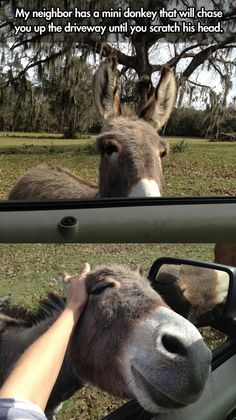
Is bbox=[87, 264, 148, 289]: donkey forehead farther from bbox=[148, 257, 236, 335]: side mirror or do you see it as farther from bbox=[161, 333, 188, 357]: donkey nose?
bbox=[161, 333, 188, 357]: donkey nose

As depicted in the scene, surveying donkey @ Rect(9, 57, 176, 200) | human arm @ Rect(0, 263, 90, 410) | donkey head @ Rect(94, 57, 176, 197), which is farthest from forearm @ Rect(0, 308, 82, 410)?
donkey head @ Rect(94, 57, 176, 197)

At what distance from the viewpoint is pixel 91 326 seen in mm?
1015

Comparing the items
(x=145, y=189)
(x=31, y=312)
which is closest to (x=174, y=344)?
(x=31, y=312)

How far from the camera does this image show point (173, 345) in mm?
950

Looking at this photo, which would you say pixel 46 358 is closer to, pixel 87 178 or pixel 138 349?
pixel 138 349

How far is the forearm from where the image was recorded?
76 centimetres

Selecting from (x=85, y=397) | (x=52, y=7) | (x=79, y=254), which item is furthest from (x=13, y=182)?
(x=85, y=397)

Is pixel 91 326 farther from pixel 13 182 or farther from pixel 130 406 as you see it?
pixel 13 182

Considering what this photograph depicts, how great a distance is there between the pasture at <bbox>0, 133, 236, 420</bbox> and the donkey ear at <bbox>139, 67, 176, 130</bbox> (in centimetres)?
7

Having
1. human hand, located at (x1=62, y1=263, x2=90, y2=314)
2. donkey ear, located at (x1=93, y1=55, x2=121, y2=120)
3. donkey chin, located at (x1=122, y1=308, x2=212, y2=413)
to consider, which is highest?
donkey ear, located at (x1=93, y1=55, x2=121, y2=120)

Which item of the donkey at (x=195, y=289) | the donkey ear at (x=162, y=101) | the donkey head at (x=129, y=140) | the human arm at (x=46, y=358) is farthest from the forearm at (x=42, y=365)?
the donkey ear at (x=162, y=101)

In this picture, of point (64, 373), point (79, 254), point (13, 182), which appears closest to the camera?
point (64, 373)

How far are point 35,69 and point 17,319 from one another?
1.89ft

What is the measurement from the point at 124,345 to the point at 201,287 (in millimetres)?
297
